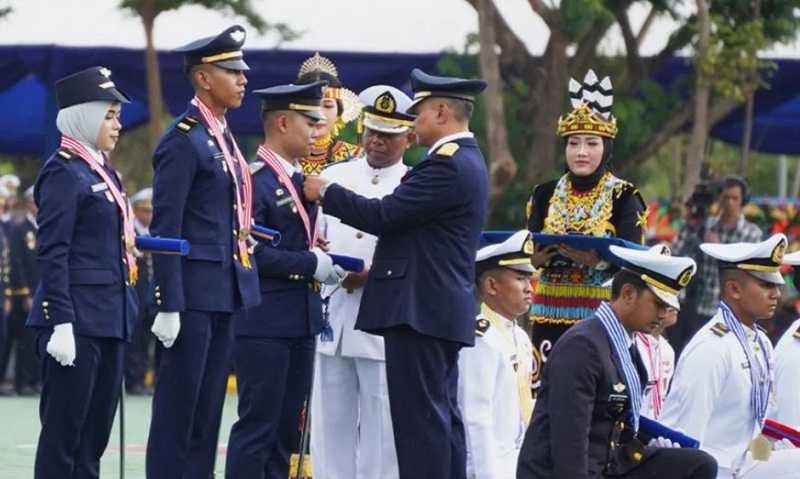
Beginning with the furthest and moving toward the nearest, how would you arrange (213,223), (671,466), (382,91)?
(382,91)
(213,223)
(671,466)

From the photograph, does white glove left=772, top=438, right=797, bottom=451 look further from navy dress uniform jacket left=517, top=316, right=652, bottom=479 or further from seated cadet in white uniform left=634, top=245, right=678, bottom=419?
navy dress uniform jacket left=517, top=316, right=652, bottom=479

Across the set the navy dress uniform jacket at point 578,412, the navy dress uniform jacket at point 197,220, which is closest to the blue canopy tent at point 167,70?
the navy dress uniform jacket at point 197,220

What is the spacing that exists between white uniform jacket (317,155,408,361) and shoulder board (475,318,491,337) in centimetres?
50

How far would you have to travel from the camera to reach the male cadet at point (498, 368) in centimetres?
771

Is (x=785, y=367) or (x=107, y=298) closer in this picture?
(x=107, y=298)

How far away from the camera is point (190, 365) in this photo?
7332 mm

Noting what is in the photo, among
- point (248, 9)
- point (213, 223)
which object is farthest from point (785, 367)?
point (248, 9)

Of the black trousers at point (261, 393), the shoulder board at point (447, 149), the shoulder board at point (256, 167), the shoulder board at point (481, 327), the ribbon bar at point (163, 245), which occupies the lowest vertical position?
the black trousers at point (261, 393)

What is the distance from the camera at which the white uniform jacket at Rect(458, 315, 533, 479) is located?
25.2 ft

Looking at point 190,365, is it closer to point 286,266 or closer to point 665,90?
point 286,266

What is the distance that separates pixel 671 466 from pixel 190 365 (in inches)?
73.4

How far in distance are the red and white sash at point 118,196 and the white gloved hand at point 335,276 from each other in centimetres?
84

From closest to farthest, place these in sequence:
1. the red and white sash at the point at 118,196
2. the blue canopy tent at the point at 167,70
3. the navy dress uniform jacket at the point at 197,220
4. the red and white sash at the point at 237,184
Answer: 1. the navy dress uniform jacket at the point at 197,220
2. the red and white sash at the point at 118,196
3. the red and white sash at the point at 237,184
4. the blue canopy tent at the point at 167,70

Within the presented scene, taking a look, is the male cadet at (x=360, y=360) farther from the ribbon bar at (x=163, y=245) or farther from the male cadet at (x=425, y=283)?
the ribbon bar at (x=163, y=245)
